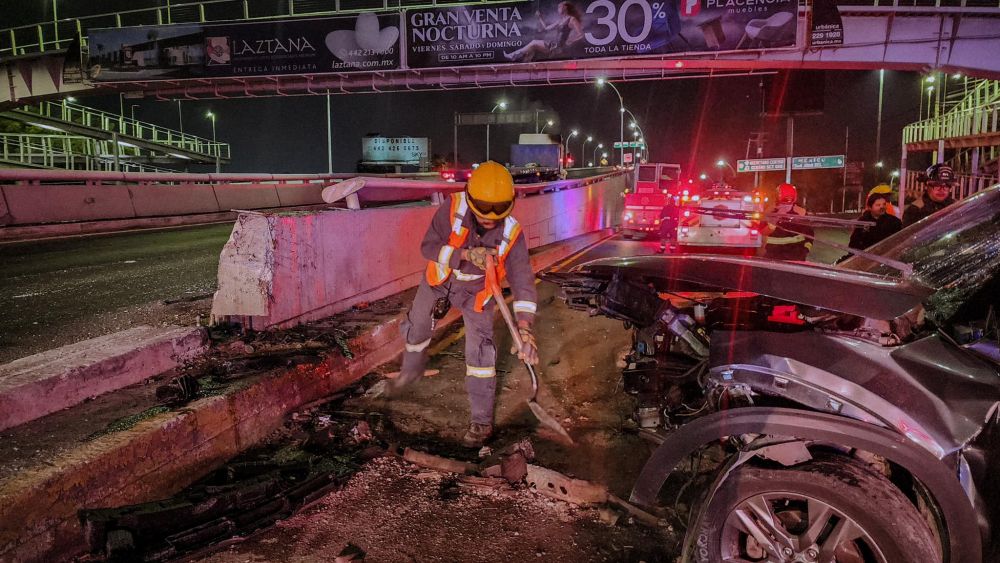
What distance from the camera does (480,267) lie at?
14.8 ft

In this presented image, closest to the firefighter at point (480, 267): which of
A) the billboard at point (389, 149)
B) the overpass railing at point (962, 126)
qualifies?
the overpass railing at point (962, 126)

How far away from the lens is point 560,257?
14578 millimetres

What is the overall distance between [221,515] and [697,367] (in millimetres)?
2586

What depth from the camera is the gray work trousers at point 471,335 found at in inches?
182

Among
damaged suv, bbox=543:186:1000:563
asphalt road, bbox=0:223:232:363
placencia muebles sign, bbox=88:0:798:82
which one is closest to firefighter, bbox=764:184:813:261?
damaged suv, bbox=543:186:1000:563

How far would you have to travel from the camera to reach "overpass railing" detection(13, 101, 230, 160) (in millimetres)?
34906

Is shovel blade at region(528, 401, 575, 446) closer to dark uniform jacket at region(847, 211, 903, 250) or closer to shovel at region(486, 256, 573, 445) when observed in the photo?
shovel at region(486, 256, 573, 445)

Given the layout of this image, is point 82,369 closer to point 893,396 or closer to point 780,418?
point 780,418

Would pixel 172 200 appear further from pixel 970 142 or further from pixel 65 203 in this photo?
pixel 970 142

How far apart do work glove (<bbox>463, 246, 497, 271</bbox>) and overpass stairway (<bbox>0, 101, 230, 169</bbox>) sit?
30150 millimetres

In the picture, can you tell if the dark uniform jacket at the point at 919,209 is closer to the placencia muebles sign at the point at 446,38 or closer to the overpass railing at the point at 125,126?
the placencia muebles sign at the point at 446,38

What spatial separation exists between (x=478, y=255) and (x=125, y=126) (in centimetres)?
4135

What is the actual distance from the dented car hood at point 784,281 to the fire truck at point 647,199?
54.8 ft

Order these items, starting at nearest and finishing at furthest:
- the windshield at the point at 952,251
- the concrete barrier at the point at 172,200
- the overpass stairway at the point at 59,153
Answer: the windshield at the point at 952,251, the concrete barrier at the point at 172,200, the overpass stairway at the point at 59,153
